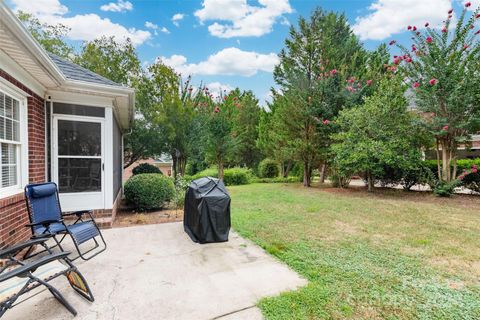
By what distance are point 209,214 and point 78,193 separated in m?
3.00

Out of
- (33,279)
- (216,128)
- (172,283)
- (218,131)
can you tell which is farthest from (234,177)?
(33,279)

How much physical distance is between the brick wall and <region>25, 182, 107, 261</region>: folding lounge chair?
0.86 feet

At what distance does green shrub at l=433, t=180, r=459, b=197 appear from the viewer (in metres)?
8.25

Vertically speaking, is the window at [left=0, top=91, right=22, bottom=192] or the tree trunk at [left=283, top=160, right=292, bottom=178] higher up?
the window at [left=0, top=91, right=22, bottom=192]

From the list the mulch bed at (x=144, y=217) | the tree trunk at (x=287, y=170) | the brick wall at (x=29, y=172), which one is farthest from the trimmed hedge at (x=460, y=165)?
the brick wall at (x=29, y=172)

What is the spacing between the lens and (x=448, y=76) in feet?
25.2

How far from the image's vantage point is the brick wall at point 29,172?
11.0 feet

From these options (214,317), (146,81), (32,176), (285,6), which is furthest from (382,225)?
(146,81)

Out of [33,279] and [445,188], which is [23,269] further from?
[445,188]

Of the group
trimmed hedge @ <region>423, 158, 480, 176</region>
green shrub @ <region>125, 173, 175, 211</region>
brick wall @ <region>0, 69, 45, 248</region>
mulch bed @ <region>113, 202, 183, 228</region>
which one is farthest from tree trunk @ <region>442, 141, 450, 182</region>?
brick wall @ <region>0, 69, 45, 248</region>

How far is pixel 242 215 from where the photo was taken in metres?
6.18

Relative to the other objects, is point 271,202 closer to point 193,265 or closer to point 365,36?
point 193,265

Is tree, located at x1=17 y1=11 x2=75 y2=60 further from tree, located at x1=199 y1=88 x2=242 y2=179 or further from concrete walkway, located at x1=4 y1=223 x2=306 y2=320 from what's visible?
concrete walkway, located at x1=4 y1=223 x2=306 y2=320

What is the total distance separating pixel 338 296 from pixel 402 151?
26.2 feet
